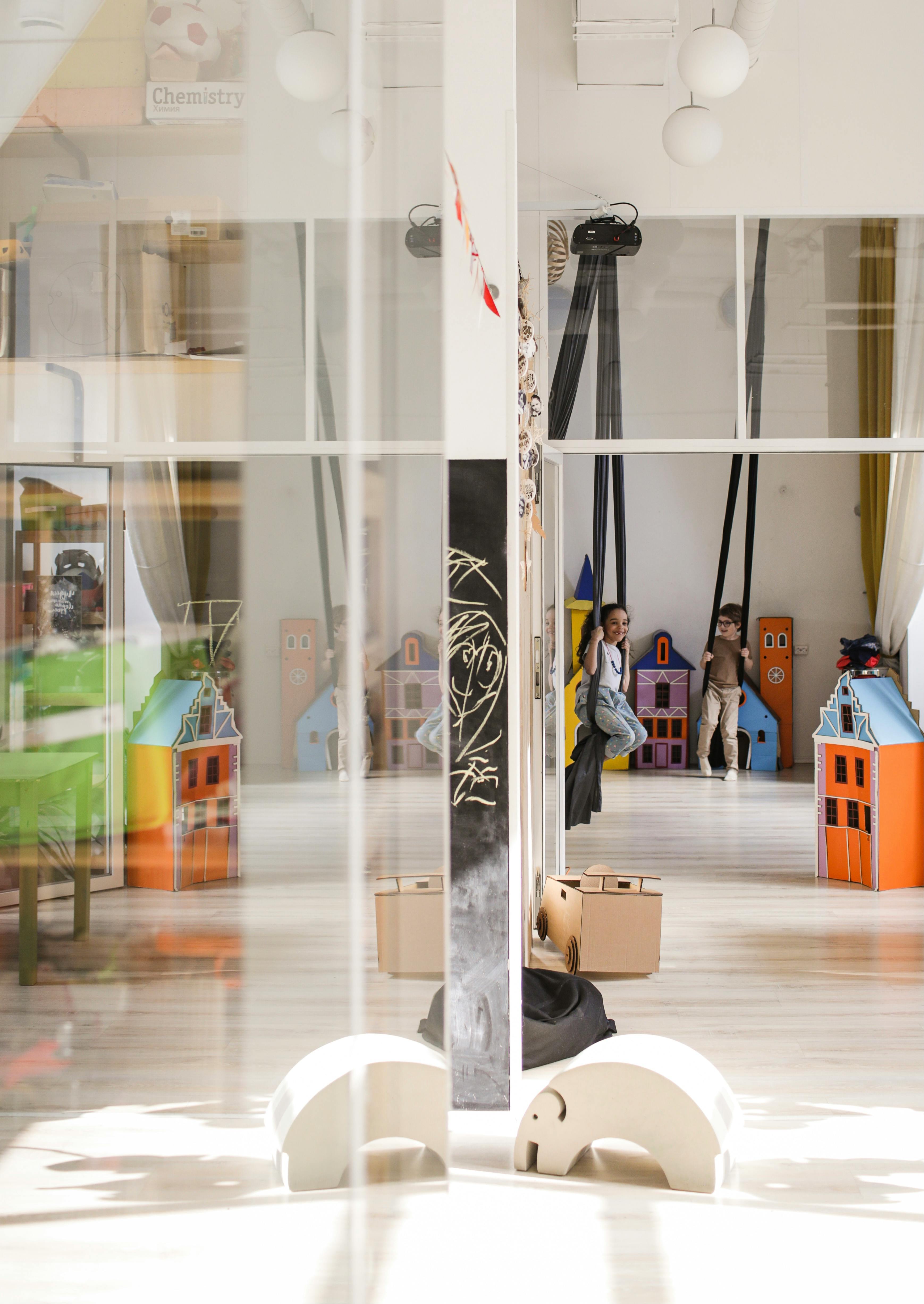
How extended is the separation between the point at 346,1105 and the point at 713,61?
400 cm

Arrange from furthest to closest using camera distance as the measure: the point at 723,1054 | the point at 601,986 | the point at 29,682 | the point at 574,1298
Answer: the point at 601,986
the point at 723,1054
the point at 574,1298
the point at 29,682

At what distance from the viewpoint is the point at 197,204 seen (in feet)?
1.63

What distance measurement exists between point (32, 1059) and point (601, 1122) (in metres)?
1.78

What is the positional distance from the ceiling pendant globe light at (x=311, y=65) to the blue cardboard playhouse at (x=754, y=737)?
7.66m

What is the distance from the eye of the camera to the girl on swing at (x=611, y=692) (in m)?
5.17

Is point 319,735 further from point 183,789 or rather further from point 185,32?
point 185,32

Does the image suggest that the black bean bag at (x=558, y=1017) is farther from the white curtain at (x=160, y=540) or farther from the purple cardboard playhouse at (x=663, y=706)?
the purple cardboard playhouse at (x=663, y=706)

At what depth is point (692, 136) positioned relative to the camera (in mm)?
3857

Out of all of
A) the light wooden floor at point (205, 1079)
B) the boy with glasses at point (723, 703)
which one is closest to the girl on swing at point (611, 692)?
the boy with glasses at point (723, 703)

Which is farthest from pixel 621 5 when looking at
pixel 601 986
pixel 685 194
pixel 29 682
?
pixel 29 682

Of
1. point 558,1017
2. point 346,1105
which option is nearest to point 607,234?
point 558,1017

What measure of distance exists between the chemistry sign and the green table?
331mm

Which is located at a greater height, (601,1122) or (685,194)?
(685,194)

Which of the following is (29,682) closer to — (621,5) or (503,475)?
(503,475)
